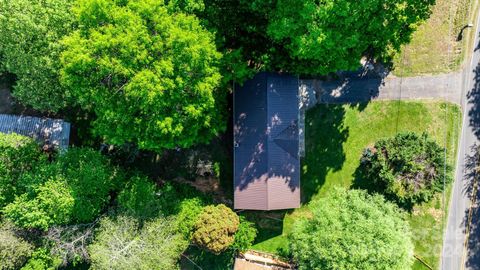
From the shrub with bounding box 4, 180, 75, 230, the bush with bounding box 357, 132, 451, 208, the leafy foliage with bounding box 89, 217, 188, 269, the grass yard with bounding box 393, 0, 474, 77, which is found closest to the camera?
the leafy foliage with bounding box 89, 217, 188, 269

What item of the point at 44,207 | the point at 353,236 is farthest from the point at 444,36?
the point at 44,207

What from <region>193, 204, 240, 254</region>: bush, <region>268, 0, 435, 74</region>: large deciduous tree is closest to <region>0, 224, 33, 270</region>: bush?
<region>193, 204, 240, 254</region>: bush

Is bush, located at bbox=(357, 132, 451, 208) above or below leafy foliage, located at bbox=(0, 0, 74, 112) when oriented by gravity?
below

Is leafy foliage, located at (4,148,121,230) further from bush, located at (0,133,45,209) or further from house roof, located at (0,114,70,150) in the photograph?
house roof, located at (0,114,70,150)

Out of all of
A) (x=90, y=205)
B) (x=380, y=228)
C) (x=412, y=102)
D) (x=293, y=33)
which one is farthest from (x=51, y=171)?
(x=412, y=102)

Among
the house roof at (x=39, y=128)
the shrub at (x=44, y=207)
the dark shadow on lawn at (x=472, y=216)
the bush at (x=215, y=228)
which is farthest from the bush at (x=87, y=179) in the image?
the dark shadow on lawn at (x=472, y=216)

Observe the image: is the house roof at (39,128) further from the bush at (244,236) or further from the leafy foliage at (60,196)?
the bush at (244,236)
